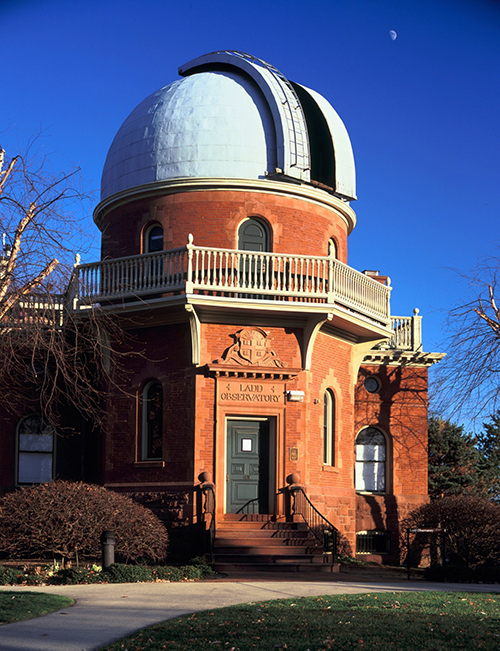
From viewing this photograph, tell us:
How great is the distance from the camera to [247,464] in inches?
842

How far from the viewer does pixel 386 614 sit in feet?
Result: 36.9

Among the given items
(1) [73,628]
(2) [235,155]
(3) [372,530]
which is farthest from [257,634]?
(3) [372,530]

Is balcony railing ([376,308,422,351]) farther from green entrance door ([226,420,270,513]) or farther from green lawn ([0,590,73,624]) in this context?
green lawn ([0,590,73,624])

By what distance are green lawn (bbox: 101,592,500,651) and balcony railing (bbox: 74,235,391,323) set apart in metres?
9.51

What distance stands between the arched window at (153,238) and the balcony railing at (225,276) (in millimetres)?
1600

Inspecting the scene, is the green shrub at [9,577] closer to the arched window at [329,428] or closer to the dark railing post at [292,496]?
the dark railing post at [292,496]

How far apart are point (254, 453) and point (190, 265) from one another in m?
4.77

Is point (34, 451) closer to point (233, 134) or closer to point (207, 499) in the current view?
point (207, 499)

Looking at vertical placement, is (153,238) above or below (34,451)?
A: above

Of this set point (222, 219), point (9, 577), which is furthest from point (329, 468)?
point (9, 577)

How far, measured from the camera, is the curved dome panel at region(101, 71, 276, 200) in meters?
23.0

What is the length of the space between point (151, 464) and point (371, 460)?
9187 mm

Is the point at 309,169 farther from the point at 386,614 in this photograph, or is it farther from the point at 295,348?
the point at 386,614

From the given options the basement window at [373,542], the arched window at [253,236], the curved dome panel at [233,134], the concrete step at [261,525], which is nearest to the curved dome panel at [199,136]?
the curved dome panel at [233,134]
